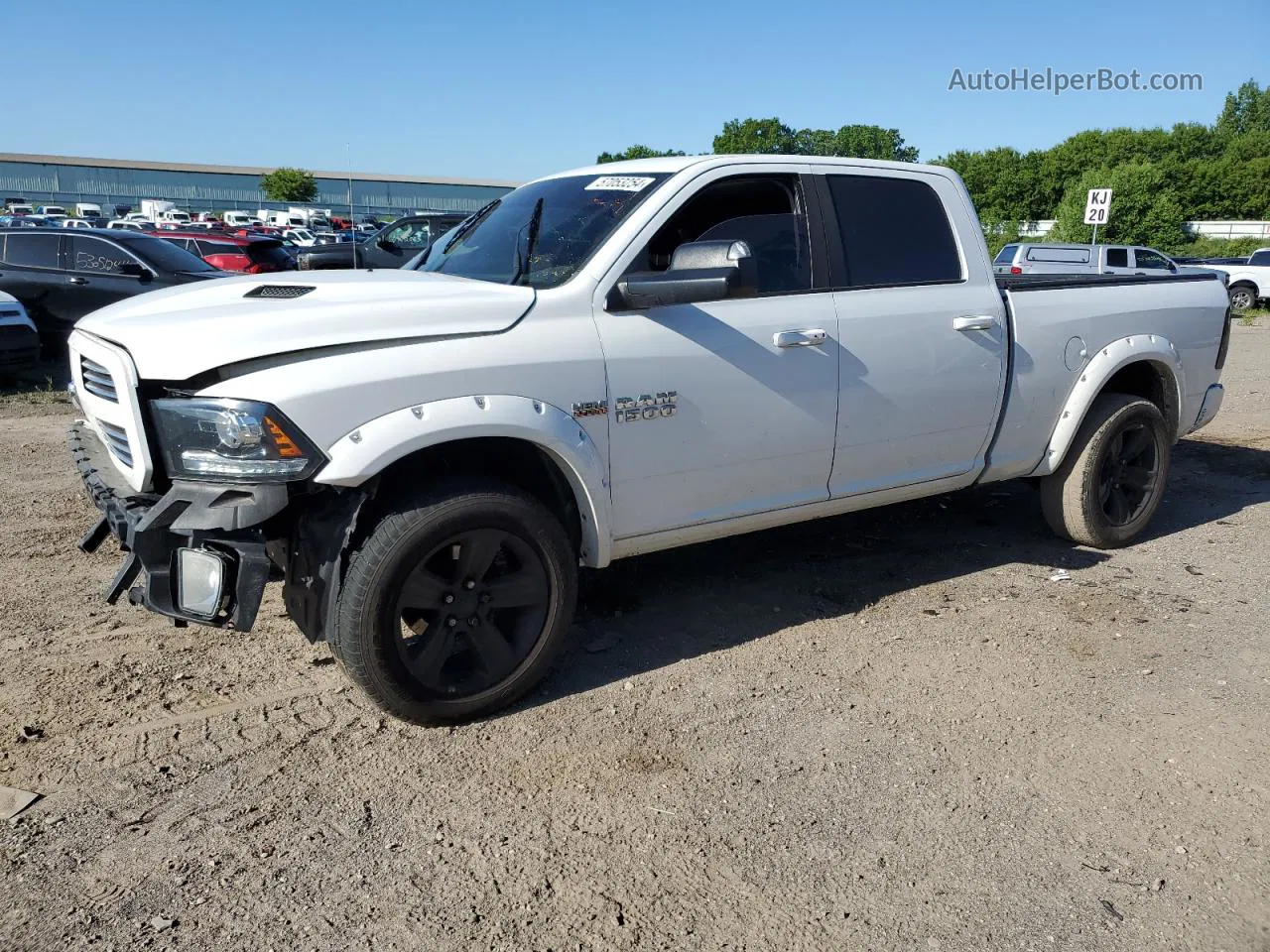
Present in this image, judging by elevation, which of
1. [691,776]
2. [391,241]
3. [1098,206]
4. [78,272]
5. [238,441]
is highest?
[1098,206]

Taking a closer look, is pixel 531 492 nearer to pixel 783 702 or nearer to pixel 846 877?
pixel 783 702

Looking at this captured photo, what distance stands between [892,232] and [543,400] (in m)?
2.00

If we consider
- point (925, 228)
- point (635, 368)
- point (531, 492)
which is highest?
point (925, 228)

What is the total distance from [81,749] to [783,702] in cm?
244

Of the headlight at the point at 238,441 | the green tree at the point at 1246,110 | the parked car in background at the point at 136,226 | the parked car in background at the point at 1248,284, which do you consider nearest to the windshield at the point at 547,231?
the headlight at the point at 238,441

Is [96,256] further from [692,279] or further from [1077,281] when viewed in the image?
[1077,281]

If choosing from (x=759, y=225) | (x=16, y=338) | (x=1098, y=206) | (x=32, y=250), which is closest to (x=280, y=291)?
(x=759, y=225)

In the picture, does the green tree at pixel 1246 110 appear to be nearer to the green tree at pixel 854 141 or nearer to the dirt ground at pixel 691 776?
the green tree at pixel 854 141

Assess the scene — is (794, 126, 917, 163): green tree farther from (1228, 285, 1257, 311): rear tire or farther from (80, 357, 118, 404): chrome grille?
(80, 357, 118, 404): chrome grille

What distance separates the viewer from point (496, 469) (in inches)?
148

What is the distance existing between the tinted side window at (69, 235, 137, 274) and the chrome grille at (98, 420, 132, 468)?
8403 millimetres

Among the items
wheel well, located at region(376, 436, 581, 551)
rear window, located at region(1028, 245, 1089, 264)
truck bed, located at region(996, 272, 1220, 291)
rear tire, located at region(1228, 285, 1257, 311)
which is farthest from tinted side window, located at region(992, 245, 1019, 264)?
wheel well, located at region(376, 436, 581, 551)

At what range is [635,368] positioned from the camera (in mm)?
3703

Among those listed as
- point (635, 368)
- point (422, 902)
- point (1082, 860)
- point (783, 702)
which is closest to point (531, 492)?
point (635, 368)
